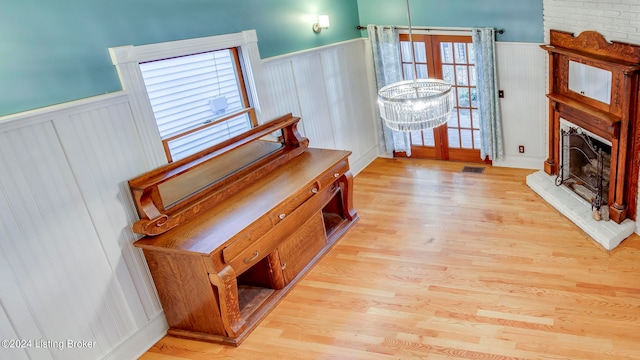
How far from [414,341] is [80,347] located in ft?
7.53

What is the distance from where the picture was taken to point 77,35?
10.5 feet

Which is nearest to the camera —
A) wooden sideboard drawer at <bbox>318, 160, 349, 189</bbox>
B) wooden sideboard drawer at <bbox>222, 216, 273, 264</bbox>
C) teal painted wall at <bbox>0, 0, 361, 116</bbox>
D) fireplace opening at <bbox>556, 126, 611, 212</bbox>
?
teal painted wall at <bbox>0, 0, 361, 116</bbox>

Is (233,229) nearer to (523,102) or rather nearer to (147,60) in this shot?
(147,60)

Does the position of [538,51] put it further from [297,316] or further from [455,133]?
[297,316]

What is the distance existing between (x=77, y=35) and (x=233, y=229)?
165cm

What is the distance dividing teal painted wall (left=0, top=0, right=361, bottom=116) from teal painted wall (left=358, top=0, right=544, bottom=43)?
2.42 meters

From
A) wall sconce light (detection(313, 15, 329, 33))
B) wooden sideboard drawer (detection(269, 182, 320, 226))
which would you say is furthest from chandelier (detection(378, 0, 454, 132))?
wall sconce light (detection(313, 15, 329, 33))

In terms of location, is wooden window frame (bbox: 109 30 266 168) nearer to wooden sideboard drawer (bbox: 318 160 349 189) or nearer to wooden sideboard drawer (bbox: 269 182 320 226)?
wooden sideboard drawer (bbox: 269 182 320 226)

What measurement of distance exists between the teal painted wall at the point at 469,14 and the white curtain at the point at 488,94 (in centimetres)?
13

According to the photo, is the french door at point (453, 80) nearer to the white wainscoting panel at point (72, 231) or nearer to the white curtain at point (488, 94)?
the white curtain at point (488, 94)

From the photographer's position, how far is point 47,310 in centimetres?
313

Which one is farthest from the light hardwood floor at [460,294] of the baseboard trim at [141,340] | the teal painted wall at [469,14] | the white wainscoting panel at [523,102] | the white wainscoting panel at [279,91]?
the teal painted wall at [469,14]

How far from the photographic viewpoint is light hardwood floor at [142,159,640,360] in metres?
3.36

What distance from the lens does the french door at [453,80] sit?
5992 millimetres
